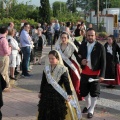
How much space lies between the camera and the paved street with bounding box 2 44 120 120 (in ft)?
22.9

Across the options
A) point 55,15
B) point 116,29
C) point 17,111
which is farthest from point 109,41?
point 55,15

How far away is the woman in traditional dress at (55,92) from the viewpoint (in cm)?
581

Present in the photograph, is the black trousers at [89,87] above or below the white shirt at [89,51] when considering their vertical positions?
below

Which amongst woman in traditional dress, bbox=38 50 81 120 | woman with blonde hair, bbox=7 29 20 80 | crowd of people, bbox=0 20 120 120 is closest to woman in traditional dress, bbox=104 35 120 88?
crowd of people, bbox=0 20 120 120

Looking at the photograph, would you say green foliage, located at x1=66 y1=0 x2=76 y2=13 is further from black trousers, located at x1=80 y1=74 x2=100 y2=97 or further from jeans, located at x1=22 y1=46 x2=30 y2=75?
black trousers, located at x1=80 y1=74 x2=100 y2=97

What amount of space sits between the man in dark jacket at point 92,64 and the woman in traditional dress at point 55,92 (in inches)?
35.3

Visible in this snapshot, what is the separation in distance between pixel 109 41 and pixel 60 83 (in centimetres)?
401

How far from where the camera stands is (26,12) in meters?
36.1

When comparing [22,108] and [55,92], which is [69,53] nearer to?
[22,108]

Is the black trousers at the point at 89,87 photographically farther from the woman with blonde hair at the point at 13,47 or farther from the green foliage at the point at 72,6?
the green foliage at the point at 72,6

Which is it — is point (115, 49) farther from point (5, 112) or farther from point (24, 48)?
point (5, 112)

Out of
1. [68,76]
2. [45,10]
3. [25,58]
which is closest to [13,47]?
[25,58]

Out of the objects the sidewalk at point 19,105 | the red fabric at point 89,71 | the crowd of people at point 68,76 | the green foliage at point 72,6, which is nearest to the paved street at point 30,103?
the sidewalk at point 19,105

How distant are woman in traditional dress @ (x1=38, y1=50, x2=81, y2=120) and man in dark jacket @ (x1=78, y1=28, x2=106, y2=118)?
0.90 metres
